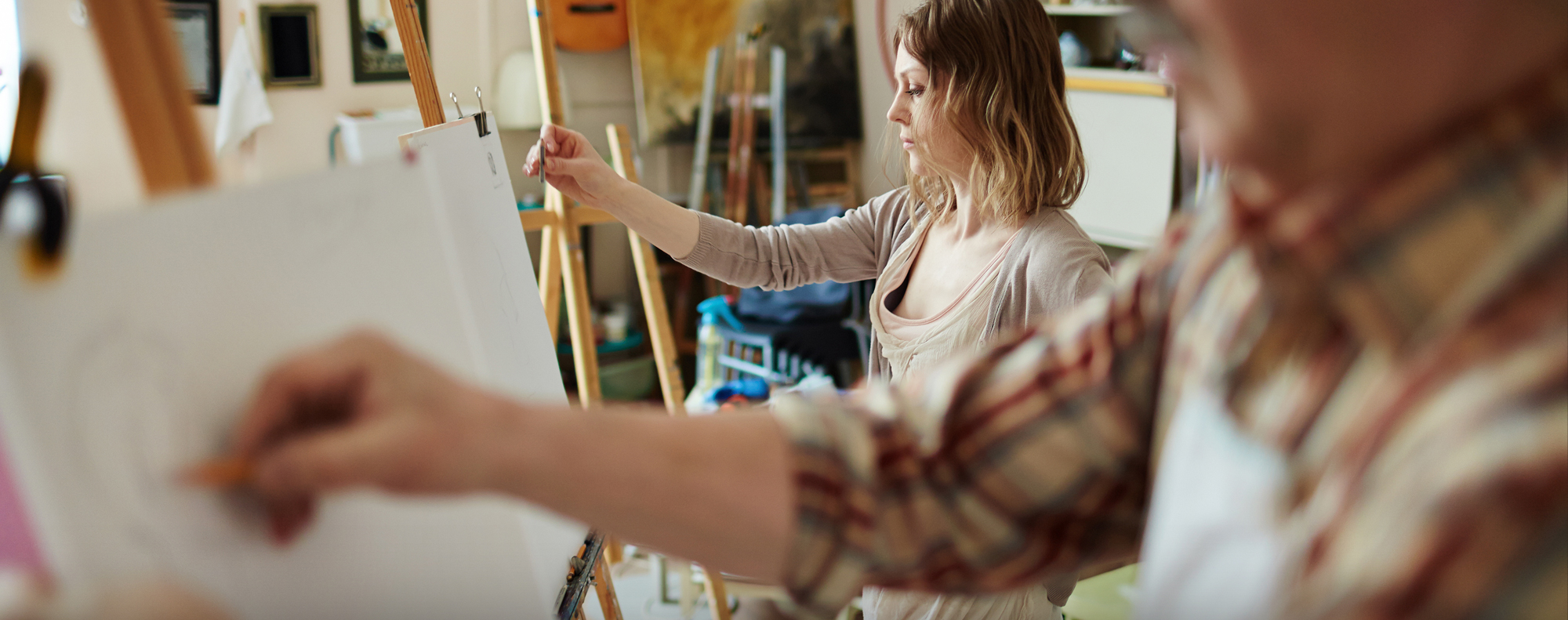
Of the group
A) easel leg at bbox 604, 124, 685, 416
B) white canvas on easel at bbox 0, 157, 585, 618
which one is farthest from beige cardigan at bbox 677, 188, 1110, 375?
white canvas on easel at bbox 0, 157, 585, 618

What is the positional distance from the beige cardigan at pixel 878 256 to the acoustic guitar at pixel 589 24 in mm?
2103

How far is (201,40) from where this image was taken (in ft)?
9.85

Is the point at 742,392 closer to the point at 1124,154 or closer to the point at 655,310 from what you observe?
the point at 655,310

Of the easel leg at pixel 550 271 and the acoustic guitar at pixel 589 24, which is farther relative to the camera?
the acoustic guitar at pixel 589 24

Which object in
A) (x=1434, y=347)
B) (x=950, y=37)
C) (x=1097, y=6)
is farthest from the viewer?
(x=1097, y=6)

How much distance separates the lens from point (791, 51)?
3666 mm

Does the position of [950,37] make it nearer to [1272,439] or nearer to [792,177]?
[1272,439]

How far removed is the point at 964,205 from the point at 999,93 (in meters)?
0.18

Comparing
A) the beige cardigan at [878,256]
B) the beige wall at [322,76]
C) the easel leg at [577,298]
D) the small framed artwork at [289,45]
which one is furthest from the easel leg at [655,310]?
the small framed artwork at [289,45]

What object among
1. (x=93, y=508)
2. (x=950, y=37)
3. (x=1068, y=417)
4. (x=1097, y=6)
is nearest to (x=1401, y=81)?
(x=1068, y=417)

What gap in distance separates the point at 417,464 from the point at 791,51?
3356 mm

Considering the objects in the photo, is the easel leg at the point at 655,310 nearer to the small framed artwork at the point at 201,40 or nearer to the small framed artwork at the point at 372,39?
the small framed artwork at the point at 372,39

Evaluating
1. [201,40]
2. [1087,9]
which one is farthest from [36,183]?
[201,40]

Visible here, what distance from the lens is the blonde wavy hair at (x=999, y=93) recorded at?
1.38m
